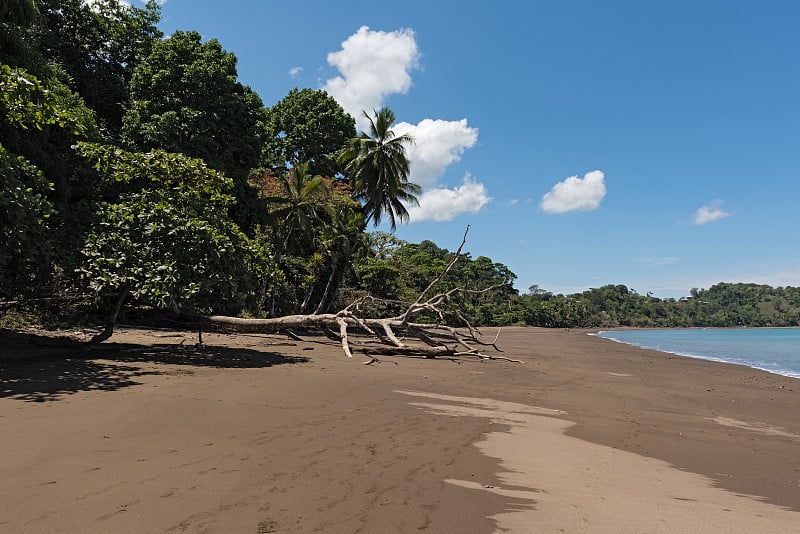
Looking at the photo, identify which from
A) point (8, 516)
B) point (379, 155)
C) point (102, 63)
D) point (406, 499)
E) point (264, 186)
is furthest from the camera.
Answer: point (379, 155)

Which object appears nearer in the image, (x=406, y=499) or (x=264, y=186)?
(x=406, y=499)

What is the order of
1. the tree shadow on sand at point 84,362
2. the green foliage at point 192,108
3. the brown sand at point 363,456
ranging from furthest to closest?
1. the green foliage at point 192,108
2. the tree shadow on sand at point 84,362
3. the brown sand at point 363,456

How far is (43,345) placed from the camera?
974 centimetres

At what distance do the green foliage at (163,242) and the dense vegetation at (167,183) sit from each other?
0.03m

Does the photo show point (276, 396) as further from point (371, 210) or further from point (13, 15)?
point (371, 210)

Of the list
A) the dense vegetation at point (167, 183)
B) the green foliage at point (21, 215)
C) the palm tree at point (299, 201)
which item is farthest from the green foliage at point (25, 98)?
the palm tree at point (299, 201)

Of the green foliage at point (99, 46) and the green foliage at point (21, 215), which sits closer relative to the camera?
the green foliage at point (21, 215)

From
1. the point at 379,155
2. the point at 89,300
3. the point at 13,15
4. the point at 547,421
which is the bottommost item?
the point at 547,421

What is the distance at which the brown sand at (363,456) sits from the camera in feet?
8.96

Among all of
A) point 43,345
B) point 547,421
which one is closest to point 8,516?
point 547,421

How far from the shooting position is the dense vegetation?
8406 millimetres

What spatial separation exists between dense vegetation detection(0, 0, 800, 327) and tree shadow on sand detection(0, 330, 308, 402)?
3.67 ft

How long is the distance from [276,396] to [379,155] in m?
23.2

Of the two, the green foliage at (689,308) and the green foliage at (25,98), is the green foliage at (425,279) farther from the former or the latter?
the green foliage at (689,308)
